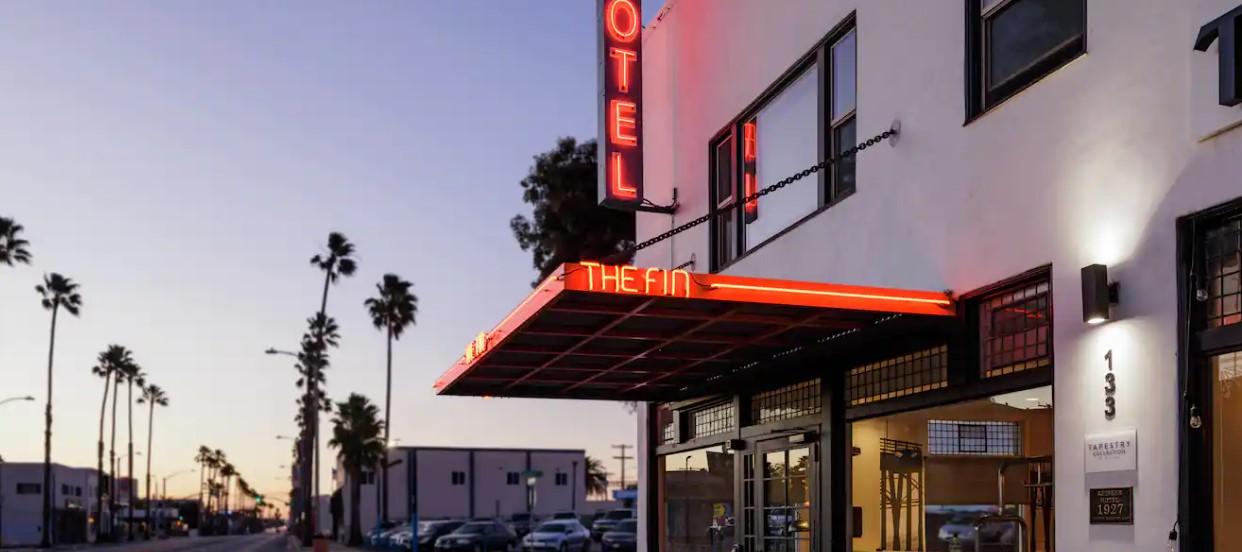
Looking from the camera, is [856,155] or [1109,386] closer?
[1109,386]

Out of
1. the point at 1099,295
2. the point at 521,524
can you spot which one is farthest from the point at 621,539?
the point at 1099,295

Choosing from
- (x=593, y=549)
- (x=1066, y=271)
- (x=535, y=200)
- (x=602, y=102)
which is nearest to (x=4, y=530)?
(x=593, y=549)

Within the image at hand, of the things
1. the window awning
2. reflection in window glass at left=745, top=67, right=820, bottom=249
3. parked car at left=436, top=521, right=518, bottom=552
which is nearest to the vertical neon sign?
reflection in window glass at left=745, top=67, right=820, bottom=249

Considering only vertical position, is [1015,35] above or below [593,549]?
above

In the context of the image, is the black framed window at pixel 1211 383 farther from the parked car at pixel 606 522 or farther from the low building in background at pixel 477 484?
the low building in background at pixel 477 484

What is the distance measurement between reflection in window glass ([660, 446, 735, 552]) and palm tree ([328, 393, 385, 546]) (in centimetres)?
6281

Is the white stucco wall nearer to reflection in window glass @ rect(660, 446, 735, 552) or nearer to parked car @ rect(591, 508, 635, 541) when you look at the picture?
reflection in window glass @ rect(660, 446, 735, 552)

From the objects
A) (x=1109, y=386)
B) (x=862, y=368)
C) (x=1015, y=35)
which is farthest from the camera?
(x=862, y=368)

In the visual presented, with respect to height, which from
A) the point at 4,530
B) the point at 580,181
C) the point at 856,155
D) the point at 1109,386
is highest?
the point at 580,181

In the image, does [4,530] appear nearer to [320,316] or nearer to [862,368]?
[320,316]

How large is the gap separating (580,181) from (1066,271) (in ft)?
72.6

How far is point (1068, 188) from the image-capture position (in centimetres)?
832

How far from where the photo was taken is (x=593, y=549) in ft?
172

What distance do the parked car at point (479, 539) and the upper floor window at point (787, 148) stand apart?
110 ft
